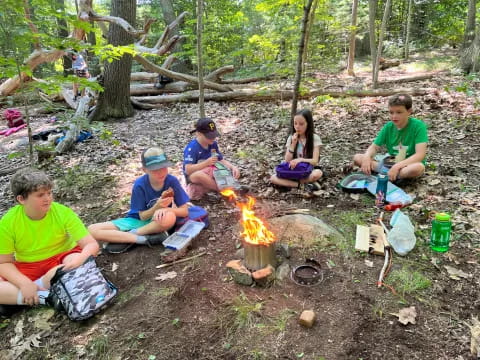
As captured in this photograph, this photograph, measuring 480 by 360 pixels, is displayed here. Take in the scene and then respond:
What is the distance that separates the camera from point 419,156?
428 centimetres

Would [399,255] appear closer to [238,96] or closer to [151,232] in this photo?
[151,232]

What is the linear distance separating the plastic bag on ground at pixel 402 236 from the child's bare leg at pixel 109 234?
275 cm

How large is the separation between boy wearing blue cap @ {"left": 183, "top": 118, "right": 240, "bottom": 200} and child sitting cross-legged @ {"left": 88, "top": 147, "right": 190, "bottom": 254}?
0.75m

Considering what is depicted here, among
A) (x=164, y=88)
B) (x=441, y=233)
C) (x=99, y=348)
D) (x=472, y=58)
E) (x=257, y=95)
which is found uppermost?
(x=472, y=58)

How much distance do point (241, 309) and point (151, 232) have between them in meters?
1.46

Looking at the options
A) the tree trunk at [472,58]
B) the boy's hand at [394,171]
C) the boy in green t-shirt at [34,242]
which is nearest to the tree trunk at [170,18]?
the tree trunk at [472,58]

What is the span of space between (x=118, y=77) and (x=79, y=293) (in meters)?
7.31

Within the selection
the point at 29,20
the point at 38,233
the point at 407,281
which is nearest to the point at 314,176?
the point at 407,281

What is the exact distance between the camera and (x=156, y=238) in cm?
362

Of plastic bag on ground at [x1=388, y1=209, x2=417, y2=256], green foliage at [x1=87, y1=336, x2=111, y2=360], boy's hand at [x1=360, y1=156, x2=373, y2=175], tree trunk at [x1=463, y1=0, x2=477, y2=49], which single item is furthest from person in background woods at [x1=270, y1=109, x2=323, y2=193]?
tree trunk at [x1=463, y1=0, x2=477, y2=49]

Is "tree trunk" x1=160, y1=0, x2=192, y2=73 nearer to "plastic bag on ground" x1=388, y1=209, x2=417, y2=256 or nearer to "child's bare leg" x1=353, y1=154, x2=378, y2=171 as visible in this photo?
"child's bare leg" x1=353, y1=154, x2=378, y2=171

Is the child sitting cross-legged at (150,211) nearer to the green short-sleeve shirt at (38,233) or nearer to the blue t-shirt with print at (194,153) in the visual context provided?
the green short-sleeve shirt at (38,233)

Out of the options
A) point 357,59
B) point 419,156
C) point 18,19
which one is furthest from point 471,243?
point 357,59

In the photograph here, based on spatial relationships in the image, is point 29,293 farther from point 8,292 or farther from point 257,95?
point 257,95
